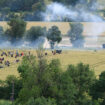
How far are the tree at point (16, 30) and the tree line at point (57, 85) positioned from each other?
86.6 feet

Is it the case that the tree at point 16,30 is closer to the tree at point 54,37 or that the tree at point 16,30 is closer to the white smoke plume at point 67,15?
the tree at point 54,37

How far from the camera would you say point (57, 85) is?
1812cm

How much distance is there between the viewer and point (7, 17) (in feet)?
217

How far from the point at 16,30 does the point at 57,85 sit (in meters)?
29.0

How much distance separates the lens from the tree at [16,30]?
46344mm

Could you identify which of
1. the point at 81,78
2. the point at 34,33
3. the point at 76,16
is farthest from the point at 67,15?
the point at 81,78

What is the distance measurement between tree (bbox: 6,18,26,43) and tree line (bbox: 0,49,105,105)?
2640cm

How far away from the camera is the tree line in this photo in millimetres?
17719

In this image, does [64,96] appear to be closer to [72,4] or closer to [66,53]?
[66,53]

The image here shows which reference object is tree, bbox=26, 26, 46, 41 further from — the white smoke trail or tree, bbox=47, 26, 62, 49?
the white smoke trail

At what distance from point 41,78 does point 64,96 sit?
1211 millimetres

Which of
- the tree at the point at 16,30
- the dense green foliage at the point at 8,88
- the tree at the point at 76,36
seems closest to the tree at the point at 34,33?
the tree at the point at 16,30

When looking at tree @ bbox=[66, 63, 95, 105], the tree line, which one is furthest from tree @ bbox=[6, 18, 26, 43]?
tree @ bbox=[66, 63, 95, 105]

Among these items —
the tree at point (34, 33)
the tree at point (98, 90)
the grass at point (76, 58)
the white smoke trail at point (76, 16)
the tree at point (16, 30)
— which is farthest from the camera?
the white smoke trail at point (76, 16)
